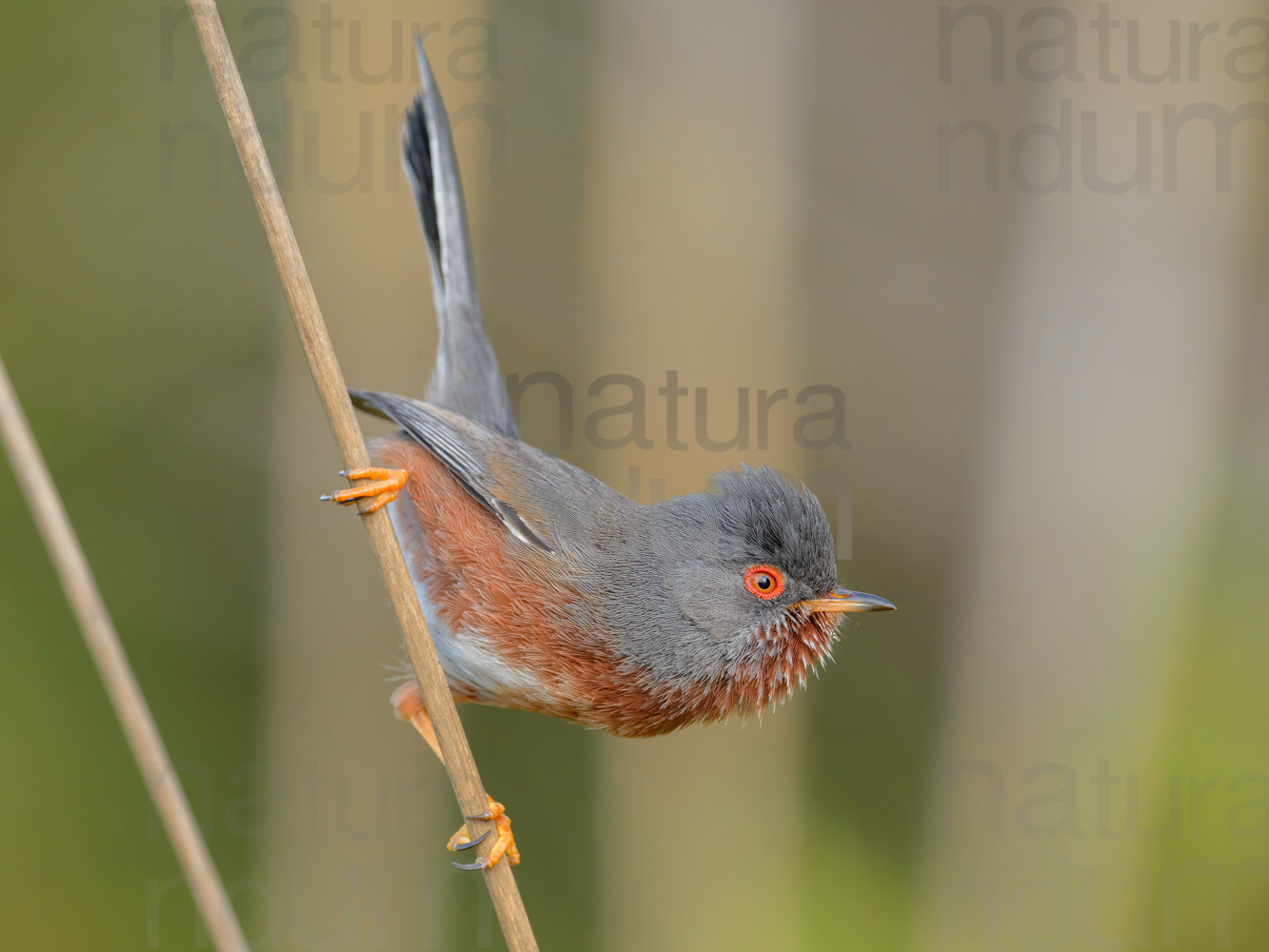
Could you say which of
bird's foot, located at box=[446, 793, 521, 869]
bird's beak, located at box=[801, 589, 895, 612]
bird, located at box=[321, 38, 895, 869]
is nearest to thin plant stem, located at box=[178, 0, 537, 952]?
bird's foot, located at box=[446, 793, 521, 869]

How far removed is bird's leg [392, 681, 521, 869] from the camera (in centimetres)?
254

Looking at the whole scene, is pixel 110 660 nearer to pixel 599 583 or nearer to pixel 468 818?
pixel 468 818

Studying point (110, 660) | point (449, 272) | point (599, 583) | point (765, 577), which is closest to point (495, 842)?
point (599, 583)

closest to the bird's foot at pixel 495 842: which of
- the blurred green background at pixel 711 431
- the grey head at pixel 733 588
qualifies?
the grey head at pixel 733 588

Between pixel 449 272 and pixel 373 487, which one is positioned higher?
pixel 449 272

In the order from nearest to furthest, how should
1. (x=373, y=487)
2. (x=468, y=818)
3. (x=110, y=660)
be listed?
1. (x=110, y=660)
2. (x=468, y=818)
3. (x=373, y=487)

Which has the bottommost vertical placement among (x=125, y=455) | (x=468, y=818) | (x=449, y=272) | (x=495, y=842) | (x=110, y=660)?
(x=495, y=842)

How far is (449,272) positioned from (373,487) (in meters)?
1.19

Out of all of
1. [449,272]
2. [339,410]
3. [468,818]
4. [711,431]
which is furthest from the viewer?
[711,431]

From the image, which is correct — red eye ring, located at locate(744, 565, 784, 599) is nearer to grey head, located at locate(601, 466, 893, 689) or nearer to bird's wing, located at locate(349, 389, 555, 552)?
grey head, located at locate(601, 466, 893, 689)

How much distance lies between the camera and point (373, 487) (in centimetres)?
274

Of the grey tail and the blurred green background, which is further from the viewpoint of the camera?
the blurred green background

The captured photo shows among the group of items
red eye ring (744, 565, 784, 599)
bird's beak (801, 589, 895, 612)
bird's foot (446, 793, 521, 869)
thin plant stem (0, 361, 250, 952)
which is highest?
thin plant stem (0, 361, 250, 952)

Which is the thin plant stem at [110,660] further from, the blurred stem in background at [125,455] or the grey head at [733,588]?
the blurred stem in background at [125,455]
